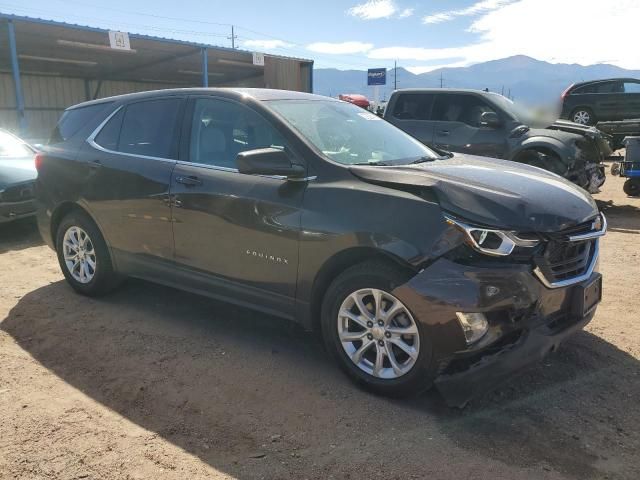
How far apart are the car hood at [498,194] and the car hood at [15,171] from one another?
5.60 m

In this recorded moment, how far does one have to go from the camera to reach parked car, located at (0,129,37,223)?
6.78 meters

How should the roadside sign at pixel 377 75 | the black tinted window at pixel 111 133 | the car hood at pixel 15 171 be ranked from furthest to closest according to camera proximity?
the roadside sign at pixel 377 75 → the car hood at pixel 15 171 → the black tinted window at pixel 111 133

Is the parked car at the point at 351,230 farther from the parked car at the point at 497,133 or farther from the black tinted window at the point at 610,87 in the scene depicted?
the black tinted window at the point at 610,87

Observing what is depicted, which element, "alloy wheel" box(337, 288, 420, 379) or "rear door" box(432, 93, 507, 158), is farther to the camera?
"rear door" box(432, 93, 507, 158)

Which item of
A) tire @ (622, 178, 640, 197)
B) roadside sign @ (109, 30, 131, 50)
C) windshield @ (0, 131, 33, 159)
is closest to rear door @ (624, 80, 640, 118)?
tire @ (622, 178, 640, 197)

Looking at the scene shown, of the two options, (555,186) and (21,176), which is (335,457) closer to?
(555,186)

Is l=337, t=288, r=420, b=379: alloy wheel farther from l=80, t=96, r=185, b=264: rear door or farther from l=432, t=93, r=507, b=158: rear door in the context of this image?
l=432, t=93, r=507, b=158: rear door

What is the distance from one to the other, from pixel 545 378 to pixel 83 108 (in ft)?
14.6

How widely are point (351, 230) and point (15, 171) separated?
5.91m

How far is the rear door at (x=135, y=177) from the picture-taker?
13.2ft

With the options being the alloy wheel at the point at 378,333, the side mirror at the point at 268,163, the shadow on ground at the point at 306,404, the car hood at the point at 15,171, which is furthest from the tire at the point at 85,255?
the car hood at the point at 15,171

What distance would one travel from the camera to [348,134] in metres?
3.76

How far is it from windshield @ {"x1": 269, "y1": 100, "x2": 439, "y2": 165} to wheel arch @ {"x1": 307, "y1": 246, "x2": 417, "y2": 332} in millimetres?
651

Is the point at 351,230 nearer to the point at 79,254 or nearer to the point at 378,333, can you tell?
the point at 378,333
